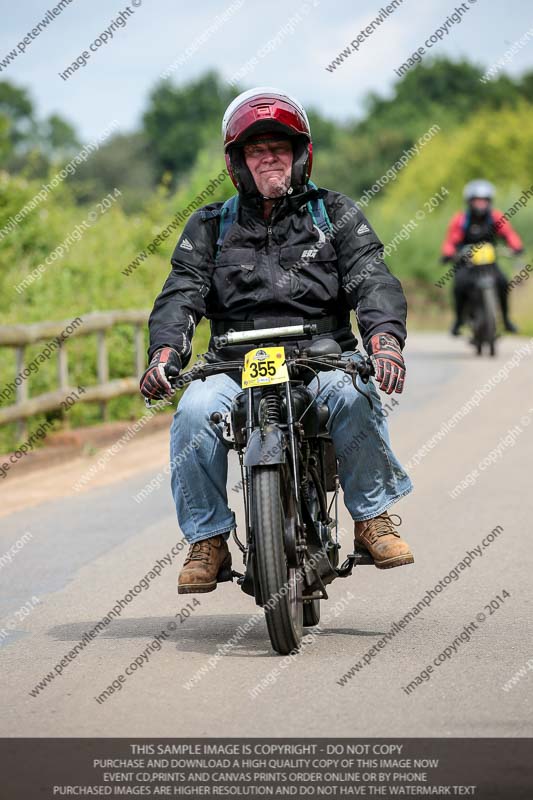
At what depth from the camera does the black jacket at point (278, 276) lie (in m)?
6.07

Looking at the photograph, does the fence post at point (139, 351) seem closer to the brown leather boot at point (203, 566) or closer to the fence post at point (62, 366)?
the fence post at point (62, 366)

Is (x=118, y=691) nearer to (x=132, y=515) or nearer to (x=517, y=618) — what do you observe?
(x=517, y=618)

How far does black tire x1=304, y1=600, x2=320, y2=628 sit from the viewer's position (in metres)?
6.20

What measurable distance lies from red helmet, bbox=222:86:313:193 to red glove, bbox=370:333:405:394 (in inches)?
31.3

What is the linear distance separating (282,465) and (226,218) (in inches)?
49.3

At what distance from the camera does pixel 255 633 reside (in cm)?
626

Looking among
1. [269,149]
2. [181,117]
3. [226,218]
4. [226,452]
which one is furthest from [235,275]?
[181,117]

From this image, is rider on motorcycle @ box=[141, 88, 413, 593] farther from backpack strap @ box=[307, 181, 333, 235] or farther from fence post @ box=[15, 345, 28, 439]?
fence post @ box=[15, 345, 28, 439]

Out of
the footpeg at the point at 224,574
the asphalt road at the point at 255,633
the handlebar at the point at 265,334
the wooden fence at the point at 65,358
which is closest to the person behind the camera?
the asphalt road at the point at 255,633

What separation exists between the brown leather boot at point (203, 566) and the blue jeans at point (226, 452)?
0.05m

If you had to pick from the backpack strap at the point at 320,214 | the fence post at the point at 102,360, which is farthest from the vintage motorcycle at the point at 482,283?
the backpack strap at the point at 320,214

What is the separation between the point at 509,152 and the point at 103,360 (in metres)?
54.5

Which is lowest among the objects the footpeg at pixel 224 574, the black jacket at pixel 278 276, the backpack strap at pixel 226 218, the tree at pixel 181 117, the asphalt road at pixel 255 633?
the asphalt road at pixel 255 633

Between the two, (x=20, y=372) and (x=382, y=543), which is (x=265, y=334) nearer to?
(x=382, y=543)
